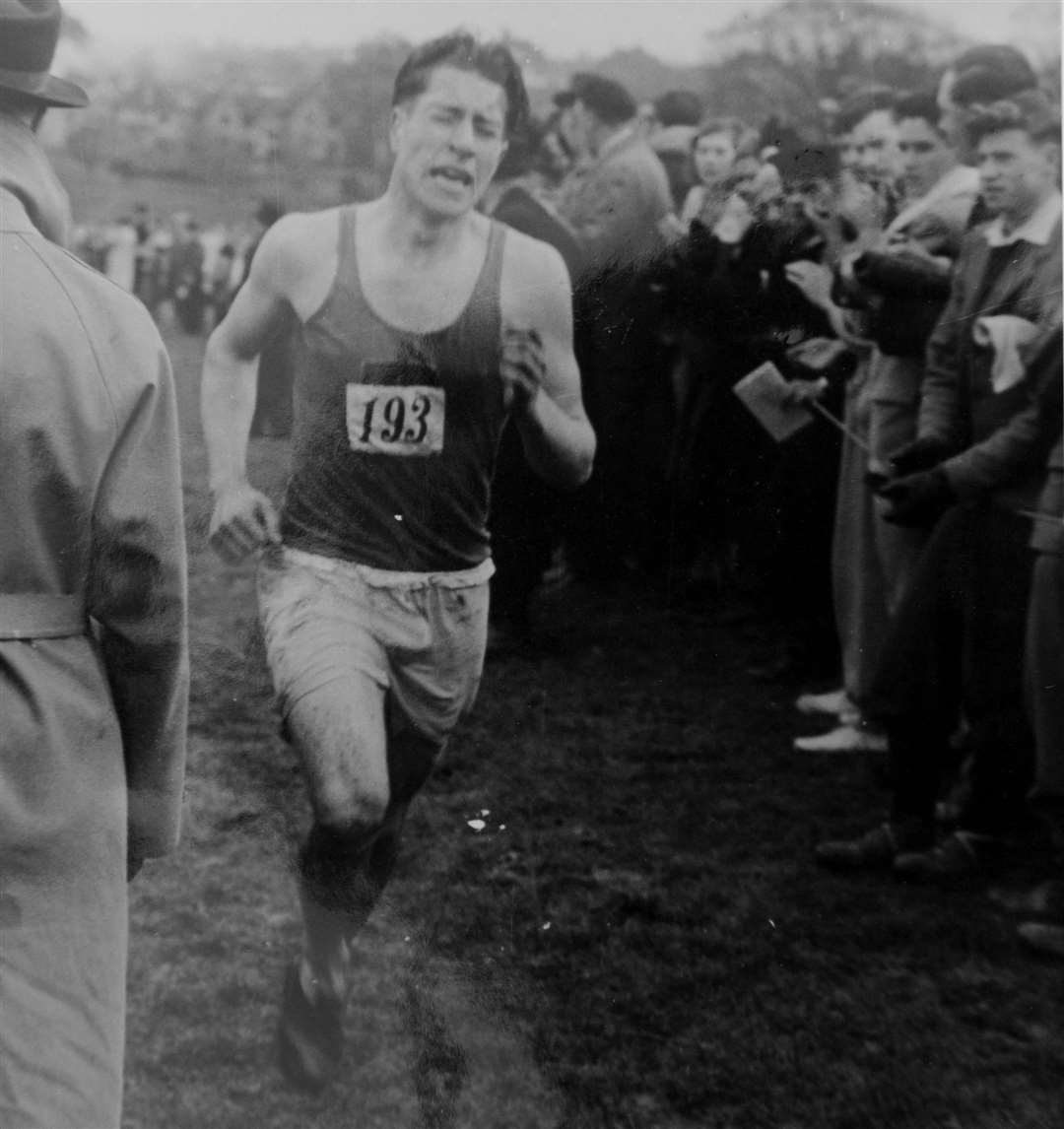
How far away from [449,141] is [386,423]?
0.51m

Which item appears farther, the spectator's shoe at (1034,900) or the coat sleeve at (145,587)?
the spectator's shoe at (1034,900)

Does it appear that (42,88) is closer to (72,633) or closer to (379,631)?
(72,633)

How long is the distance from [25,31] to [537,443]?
1119mm

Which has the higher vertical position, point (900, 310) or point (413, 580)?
point (900, 310)

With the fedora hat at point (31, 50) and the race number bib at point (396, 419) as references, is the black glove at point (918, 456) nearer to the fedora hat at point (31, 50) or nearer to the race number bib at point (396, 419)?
the race number bib at point (396, 419)

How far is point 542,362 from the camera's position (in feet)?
8.67

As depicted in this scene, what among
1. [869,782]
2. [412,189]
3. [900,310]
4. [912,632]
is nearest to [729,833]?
[869,782]

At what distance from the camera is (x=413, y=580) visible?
2.65 meters

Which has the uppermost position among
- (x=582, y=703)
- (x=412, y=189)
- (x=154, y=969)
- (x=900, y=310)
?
(x=412, y=189)

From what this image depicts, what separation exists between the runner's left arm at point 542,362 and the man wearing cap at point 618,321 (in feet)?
0.12

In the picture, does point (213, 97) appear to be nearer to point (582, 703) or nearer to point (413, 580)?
point (413, 580)

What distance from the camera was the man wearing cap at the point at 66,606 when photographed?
7.70ft

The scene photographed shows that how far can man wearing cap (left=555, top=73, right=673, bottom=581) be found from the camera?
2.67 metres

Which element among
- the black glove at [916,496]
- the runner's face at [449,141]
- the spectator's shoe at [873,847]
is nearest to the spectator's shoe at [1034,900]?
the spectator's shoe at [873,847]
